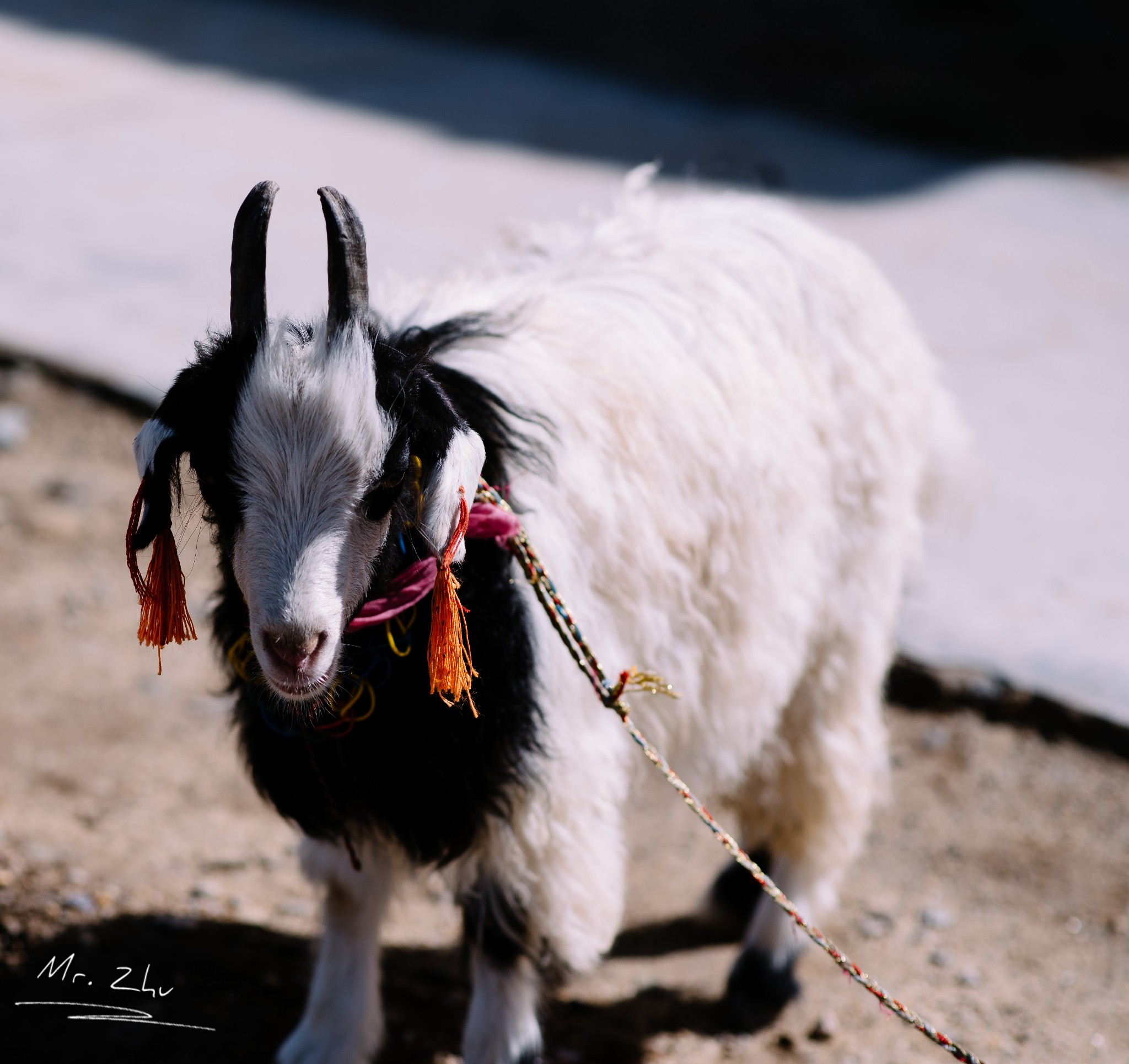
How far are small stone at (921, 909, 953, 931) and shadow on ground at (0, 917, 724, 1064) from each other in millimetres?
676

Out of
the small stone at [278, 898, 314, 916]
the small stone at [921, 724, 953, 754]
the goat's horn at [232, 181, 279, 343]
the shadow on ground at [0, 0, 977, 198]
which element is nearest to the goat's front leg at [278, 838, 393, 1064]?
the small stone at [278, 898, 314, 916]

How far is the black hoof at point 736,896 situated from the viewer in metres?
3.57

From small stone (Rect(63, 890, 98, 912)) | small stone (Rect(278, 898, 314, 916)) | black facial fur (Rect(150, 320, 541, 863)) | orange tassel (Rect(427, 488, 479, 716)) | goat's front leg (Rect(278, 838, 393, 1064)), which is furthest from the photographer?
small stone (Rect(278, 898, 314, 916))

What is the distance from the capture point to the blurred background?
3264 mm

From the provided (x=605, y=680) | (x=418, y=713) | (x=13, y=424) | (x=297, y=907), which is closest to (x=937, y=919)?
(x=605, y=680)

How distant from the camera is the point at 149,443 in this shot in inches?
80.1

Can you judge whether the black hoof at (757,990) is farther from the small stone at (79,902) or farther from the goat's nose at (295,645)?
the goat's nose at (295,645)

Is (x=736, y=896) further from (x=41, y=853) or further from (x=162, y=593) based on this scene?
(x=162, y=593)

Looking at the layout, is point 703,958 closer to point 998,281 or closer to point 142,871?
point 142,871

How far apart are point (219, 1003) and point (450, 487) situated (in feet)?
5.41

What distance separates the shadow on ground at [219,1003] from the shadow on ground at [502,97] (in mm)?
4701

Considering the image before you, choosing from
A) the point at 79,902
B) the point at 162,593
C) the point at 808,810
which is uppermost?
the point at 162,593

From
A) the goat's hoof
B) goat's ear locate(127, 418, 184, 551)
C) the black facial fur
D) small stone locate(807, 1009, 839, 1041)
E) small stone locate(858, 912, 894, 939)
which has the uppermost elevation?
goat's ear locate(127, 418, 184, 551)
